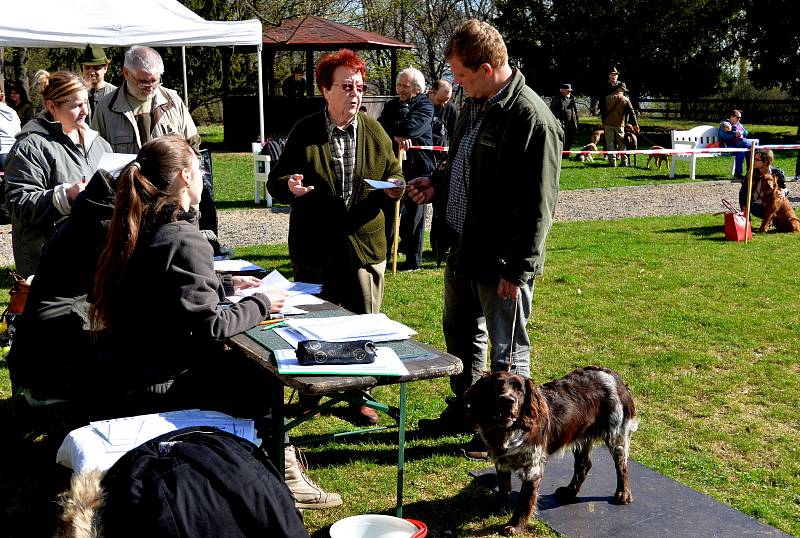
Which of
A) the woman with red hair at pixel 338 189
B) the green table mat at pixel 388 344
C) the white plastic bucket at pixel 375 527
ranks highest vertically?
the woman with red hair at pixel 338 189

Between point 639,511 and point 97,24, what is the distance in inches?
314

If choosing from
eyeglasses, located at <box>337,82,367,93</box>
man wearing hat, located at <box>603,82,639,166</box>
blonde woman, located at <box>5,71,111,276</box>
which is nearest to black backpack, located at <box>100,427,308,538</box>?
eyeglasses, located at <box>337,82,367,93</box>

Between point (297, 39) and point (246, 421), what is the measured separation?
801 inches

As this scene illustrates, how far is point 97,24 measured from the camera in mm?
9234

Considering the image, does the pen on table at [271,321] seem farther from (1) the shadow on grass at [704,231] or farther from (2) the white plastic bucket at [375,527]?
(1) the shadow on grass at [704,231]

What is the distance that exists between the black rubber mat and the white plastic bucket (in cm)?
78

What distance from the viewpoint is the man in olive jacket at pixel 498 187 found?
3.72m

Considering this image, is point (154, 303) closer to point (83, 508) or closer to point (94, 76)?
point (83, 508)

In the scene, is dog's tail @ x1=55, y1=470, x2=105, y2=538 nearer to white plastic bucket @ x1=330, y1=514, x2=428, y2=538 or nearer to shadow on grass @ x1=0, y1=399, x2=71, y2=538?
white plastic bucket @ x1=330, y1=514, x2=428, y2=538

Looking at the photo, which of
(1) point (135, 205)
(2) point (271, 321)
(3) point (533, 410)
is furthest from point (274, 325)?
(3) point (533, 410)

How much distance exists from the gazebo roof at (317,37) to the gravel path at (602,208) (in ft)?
30.7

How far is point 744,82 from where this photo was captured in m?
39.8

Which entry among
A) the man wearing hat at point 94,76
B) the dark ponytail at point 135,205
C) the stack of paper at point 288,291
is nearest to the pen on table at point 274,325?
the stack of paper at point 288,291

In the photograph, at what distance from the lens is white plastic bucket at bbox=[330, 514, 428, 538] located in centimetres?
310
